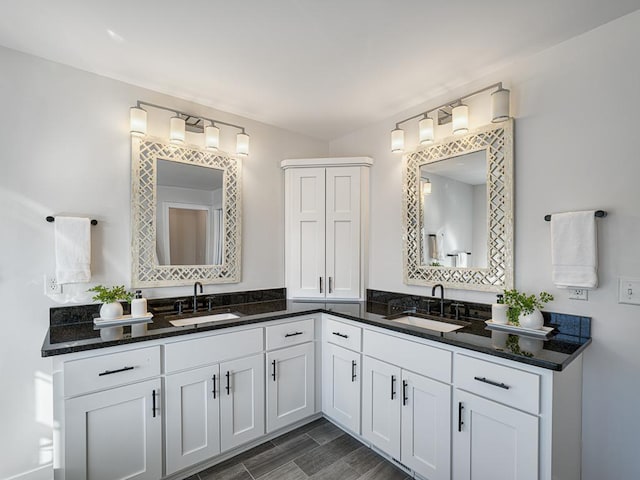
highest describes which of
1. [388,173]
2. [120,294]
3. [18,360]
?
[388,173]

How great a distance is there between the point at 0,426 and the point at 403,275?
2.70 m

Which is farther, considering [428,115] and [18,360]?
[428,115]

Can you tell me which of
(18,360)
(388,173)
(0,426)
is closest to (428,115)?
(388,173)

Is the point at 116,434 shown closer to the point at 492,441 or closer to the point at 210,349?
the point at 210,349

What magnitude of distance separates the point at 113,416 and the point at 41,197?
1340 mm

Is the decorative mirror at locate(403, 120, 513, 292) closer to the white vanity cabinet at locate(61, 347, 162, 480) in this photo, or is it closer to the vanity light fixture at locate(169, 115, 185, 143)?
the vanity light fixture at locate(169, 115, 185, 143)

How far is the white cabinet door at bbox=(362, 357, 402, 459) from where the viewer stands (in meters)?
1.87

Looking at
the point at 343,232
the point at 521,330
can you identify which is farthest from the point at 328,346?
the point at 521,330

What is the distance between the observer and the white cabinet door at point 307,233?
9.16 feet

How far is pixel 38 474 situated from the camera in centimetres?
177

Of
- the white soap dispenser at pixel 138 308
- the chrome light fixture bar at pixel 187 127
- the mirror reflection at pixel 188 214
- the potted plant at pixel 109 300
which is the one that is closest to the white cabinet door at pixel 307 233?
the chrome light fixture bar at pixel 187 127

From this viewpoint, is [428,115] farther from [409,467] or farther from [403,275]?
[409,467]

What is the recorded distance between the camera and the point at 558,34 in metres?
1.64

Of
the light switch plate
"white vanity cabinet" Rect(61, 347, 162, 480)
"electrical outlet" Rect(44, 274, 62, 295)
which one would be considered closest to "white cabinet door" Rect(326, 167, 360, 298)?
"white vanity cabinet" Rect(61, 347, 162, 480)
